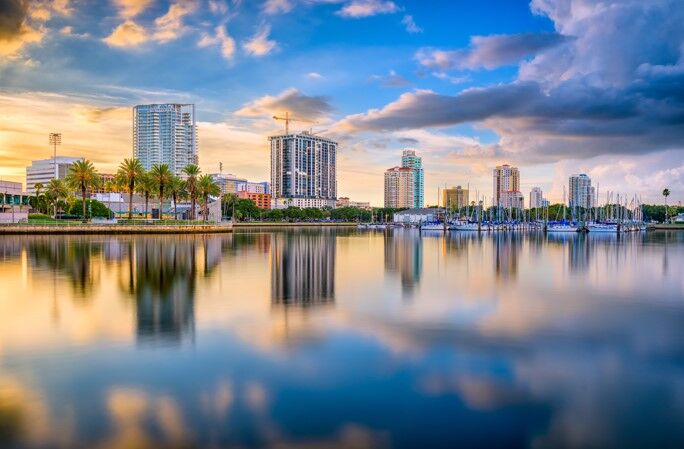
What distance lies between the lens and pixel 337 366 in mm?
13586

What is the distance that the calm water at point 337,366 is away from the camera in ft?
31.9

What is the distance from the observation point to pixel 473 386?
39.8 feet

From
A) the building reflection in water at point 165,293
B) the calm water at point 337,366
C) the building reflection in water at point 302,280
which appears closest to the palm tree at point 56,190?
the building reflection in water at point 165,293

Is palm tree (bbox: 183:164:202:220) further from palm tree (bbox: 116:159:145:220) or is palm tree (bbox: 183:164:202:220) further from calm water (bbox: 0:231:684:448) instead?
calm water (bbox: 0:231:684:448)

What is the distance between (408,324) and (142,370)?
378 inches

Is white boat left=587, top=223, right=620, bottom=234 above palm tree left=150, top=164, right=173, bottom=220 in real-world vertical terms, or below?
below

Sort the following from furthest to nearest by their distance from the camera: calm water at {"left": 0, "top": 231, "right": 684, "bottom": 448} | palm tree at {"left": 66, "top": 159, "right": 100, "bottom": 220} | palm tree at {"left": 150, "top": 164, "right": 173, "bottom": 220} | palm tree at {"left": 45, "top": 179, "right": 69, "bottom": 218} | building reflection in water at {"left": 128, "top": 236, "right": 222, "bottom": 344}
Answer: palm tree at {"left": 45, "top": 179, "right": 69, "bottom": 218} → palm tree at {"left": 150, "top": 164, "right": 173, "bottom": 220} → palm tree at {"left": 66, "top": 159, "right": 100, "bottom": 220} → building reflection in water at {"left": 128, "top": 236, "right": 222, "bottom": 344} → calm water at {"left": 0, "top": 231, "right": 684, "bottom": 448}

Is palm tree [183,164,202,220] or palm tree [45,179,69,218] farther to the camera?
palm tree [45,179,69,218]

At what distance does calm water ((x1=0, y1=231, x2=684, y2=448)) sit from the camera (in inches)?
383

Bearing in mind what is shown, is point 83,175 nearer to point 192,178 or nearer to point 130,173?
point 130,173

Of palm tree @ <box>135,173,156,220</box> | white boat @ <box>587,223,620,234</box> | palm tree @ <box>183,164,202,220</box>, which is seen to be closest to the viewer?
palm tree @ <box>135,173,156,220</box>

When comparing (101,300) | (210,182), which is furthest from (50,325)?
(210,182)

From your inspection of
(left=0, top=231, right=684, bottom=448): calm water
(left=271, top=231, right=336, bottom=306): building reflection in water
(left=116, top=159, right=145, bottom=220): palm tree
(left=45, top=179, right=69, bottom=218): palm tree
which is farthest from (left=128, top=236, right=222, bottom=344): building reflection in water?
(left=45, top=179, right=69, bottom=218): palm tree

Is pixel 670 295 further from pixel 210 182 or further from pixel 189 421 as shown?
pixel 210 182
